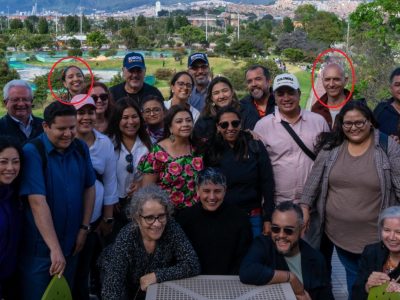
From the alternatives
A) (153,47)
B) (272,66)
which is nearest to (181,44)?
(153,47)

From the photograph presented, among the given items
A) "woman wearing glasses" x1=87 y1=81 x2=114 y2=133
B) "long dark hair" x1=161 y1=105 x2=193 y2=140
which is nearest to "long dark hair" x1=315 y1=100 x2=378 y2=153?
"long dark hair" x1=161 y1=105 x2=193 y2=140

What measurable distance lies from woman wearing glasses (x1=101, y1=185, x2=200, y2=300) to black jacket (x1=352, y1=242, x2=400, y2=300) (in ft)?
3.21

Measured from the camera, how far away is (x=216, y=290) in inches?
124

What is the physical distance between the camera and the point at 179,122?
410cm

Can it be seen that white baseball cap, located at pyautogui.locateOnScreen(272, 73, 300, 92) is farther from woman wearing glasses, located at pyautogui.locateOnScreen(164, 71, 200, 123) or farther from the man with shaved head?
woman wearing glasses, located at pyautogui.locateOnScreen(164, 71, 200, 123)

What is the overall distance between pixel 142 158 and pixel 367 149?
1557 mm

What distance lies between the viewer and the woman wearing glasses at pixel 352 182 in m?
3.68

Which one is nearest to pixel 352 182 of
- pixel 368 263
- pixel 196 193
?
pixel 368 263

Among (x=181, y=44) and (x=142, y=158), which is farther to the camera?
(x=181, y=44)

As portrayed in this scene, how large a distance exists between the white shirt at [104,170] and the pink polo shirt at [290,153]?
113 cm

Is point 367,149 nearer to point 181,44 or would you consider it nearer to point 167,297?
point 167,297

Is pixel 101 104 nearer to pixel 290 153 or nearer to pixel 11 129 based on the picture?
pixel 11 129

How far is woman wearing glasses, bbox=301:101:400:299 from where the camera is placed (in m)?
3.68

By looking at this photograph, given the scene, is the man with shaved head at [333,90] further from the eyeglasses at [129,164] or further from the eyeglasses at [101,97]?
the eyeglasses at [101,97]
